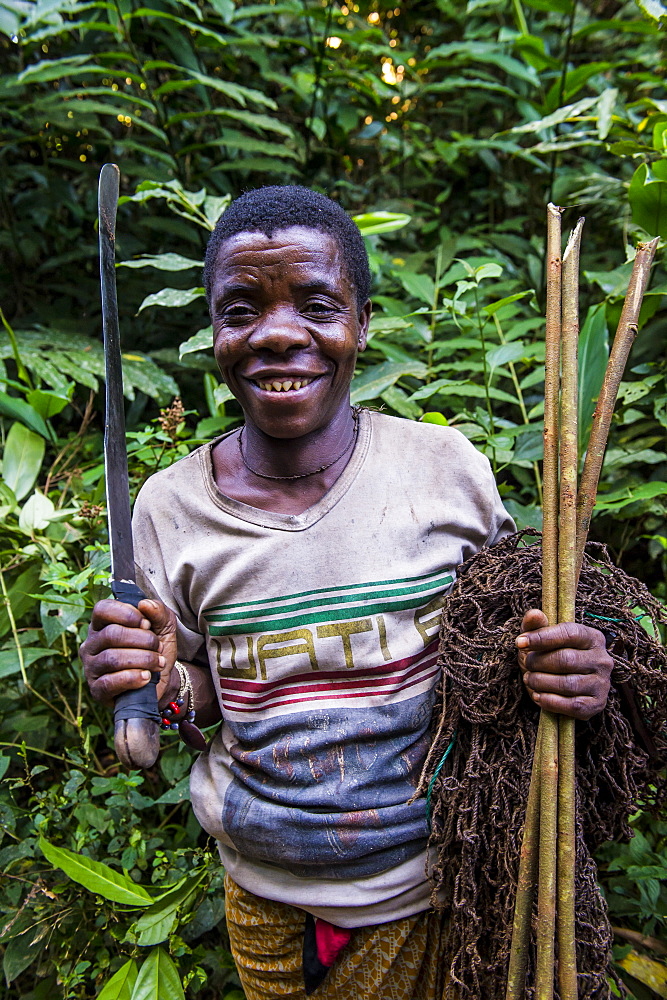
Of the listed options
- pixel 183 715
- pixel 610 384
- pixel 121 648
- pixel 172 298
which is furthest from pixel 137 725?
pixel 172 298

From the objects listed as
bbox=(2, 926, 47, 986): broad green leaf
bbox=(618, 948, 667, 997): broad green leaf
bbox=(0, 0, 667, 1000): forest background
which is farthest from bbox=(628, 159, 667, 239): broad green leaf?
bbox=(2, 926, 47, 986): broad green leaf

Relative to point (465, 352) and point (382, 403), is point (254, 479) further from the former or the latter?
point (465, 352)

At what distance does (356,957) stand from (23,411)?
144 cm

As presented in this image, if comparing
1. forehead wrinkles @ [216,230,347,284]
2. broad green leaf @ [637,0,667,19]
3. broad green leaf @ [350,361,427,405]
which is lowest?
broad green leaf @ [350,361,427,405]

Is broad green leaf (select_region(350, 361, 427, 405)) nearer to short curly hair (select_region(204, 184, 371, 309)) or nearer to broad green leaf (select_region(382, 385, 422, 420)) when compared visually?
broad green leaf (select_region(382, 385, 422, 420))

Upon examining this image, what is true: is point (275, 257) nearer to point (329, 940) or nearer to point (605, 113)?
point (329, 940)

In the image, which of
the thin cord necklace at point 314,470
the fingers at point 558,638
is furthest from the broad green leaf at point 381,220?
the fingers at point 558,638

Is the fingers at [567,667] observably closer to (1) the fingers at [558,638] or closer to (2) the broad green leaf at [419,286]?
A: (1) the fingers at [558,638]

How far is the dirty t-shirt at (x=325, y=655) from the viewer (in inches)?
45.6

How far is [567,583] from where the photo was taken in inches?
39.9

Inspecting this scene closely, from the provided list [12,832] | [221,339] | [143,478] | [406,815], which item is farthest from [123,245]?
[406,815]

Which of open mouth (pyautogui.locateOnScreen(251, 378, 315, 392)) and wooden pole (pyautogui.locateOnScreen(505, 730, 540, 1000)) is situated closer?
wooden pole (pyautogui.locateOnScreen(505, 730, 540, 1000))

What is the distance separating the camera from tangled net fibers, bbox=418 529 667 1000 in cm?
109

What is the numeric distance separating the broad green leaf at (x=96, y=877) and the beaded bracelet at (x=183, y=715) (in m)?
0.50
